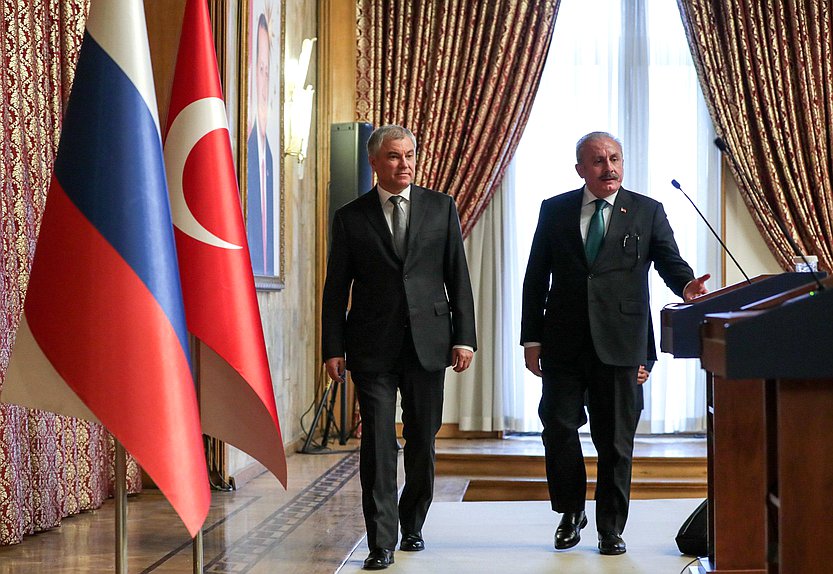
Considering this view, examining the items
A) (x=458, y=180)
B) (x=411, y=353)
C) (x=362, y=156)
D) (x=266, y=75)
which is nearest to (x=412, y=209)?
(x=411, y=353)

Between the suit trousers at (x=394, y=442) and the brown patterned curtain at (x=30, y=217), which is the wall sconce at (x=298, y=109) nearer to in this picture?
the brown patterned curtain at (x=30, y=217)

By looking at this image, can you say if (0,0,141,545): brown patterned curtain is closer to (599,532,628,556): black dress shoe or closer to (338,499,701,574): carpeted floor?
(338,499,701,574): carpeted floor

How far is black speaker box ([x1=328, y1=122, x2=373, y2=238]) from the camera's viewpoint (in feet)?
22.0

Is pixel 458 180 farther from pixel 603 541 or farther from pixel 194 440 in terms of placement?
pixel 194 440

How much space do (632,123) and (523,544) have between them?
4082mm

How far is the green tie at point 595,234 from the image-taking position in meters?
3.84

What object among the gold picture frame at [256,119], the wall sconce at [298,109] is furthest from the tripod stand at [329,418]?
the wall sconce at [298,109]

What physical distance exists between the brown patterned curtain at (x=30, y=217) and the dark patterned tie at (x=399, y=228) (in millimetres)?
1417

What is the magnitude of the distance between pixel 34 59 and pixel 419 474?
7.14 ft

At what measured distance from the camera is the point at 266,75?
5.81m

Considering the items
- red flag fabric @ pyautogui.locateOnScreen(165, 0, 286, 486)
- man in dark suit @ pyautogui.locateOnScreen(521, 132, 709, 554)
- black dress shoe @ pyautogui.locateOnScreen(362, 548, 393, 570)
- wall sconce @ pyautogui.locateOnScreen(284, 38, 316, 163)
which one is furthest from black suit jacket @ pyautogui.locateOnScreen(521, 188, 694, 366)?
wall sconce @ pyautogui.locateOnScreen(284, 38, 316, 163)

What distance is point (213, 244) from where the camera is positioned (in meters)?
2.88

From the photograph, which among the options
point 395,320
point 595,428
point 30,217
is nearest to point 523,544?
point 595,428

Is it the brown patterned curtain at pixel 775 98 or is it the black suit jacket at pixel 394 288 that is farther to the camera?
the brown patterned curtain at pixel 775 98
